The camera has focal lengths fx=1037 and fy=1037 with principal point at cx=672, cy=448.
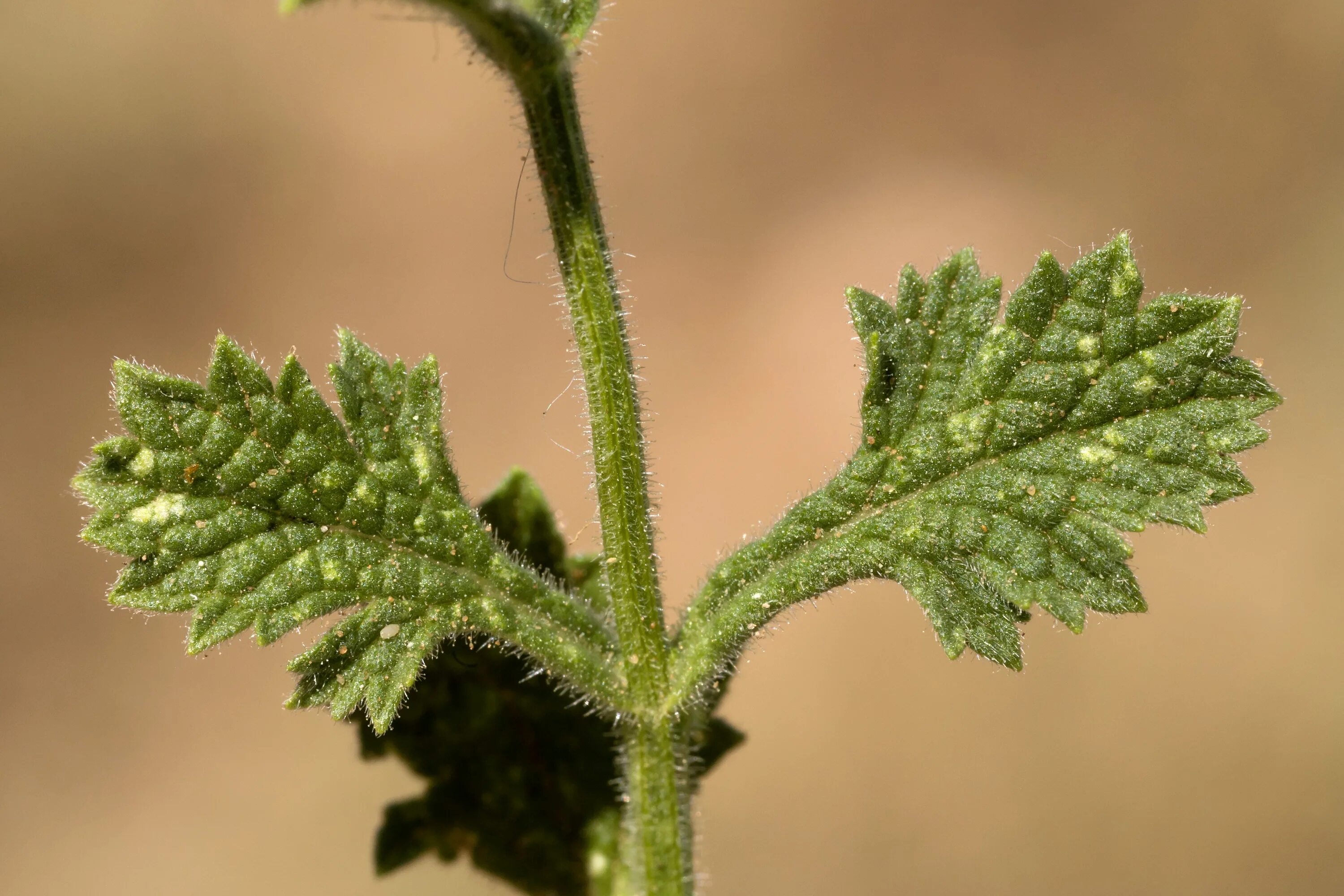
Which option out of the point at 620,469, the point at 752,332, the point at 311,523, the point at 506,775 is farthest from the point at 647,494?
the point at 752,332

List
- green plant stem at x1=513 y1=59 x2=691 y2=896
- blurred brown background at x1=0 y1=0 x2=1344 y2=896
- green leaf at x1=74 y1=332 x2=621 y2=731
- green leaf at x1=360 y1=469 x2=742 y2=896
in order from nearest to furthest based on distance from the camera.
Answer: green plant stem at x1=513 y1=59 x2=691 y2=896 < green leaf at x1=74 y1=332 x2=621 y2=731 < green leaf at x1=360 y1=469 x2=742 y2=896 < blurred brown background at x1=0 y1=0 x2=1344 y2=896

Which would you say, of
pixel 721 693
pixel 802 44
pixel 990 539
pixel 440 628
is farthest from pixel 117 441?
pixel 802 44

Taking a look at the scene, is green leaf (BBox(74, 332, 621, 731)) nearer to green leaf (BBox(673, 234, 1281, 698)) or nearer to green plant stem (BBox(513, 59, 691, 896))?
green plant stem (BBox(513, 59, 691, 896))

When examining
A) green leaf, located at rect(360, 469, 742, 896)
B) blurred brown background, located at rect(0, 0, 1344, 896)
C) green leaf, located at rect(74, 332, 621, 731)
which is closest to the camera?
green leaf, located at rect(74, 332, 621, 731)

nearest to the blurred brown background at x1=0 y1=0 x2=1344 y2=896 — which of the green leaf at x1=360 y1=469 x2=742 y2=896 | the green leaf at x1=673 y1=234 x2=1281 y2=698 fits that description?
the green leaf at x1=360 y1=469 x2=742 y2=896

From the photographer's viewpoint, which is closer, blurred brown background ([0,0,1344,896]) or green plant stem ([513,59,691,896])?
green plant stem ([513,59,691,896])

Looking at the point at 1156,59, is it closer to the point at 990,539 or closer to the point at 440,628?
the point at 990,539

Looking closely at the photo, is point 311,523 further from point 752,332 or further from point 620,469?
point 752,332
